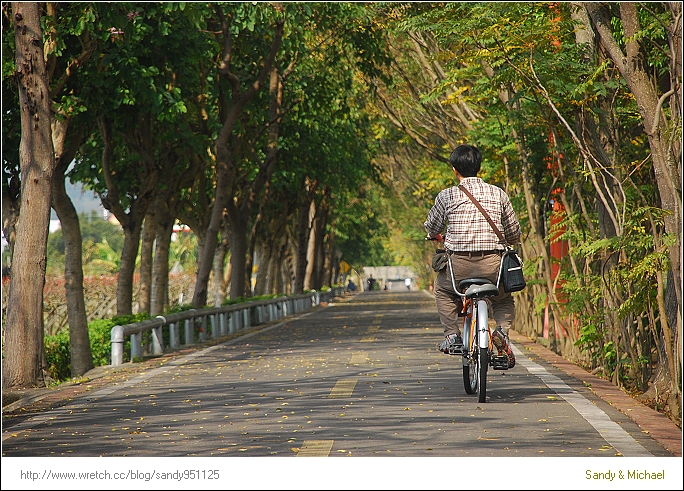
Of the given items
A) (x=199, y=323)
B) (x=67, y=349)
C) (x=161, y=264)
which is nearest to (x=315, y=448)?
(x=199, y=323)

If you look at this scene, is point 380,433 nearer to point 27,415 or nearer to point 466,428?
point 466,428

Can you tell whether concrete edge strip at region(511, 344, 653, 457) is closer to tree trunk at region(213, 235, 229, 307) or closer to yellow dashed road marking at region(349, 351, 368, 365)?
yellow dashed road marking at region(349, 351, 368, 365)

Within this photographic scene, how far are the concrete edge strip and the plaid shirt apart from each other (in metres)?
1.56

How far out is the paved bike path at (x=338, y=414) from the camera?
734cm

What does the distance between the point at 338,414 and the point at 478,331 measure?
54.0 inches

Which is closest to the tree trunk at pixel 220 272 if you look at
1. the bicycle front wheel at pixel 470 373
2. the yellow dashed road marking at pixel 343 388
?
the yellow dashed road marking at pixel 343 388

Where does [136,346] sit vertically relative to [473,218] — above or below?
below

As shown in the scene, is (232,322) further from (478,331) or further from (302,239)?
(302,239)

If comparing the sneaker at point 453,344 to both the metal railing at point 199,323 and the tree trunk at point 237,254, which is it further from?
the tree trunk at point 237,254

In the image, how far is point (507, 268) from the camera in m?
9.37

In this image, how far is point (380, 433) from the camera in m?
7.87

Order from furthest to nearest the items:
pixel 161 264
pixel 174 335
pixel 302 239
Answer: pixel 302 239, pixel 161 264, pixel 174 335

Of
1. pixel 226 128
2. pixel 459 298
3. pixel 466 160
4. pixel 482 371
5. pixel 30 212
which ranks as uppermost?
pixel 226 128

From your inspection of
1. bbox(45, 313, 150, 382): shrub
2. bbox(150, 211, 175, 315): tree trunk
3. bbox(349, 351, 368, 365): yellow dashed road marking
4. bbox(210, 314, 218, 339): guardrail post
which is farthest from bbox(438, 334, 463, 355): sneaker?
bbox(150, 211, 175, 315): tree trunk
